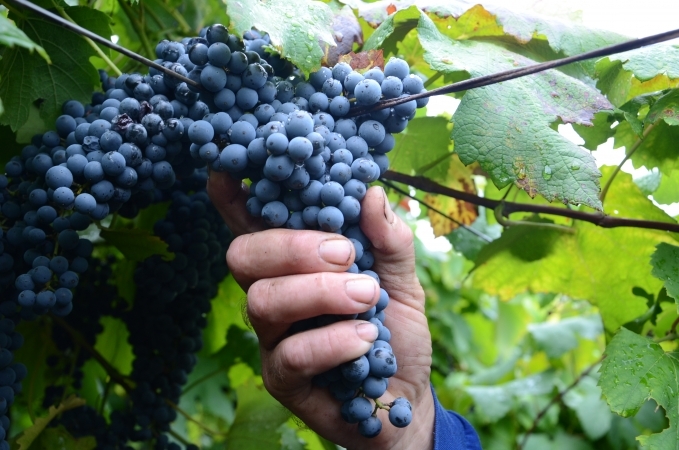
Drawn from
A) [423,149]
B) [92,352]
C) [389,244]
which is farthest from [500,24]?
[92,352]

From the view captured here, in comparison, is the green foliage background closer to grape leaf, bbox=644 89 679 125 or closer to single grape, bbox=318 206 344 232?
grape leaf, bbox=644 89 679 125

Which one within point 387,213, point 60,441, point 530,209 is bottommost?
point 60,441

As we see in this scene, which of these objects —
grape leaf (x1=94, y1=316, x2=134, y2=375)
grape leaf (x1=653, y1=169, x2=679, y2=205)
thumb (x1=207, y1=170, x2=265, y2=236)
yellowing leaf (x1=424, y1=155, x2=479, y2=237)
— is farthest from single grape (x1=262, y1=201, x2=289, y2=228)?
grape leaf (x1=653, y1=169, x2=679, y2=205)

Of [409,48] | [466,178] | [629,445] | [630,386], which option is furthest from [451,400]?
[409,48]

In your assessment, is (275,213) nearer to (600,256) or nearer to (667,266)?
(667,266)

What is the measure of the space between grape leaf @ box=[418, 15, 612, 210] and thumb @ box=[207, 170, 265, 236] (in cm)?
38

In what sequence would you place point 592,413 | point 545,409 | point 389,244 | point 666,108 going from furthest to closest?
1. point 545,409
2. point 592,413
3. point 666,108
4. point 389,244

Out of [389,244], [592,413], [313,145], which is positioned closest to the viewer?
[313,145]

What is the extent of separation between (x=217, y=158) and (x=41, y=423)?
2.67 ft

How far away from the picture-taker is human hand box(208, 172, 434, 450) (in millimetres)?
817

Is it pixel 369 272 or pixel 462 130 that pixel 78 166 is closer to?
pixel 369 272

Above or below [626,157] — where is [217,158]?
above

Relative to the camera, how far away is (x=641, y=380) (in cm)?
109

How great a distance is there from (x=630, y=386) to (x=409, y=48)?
857mm
